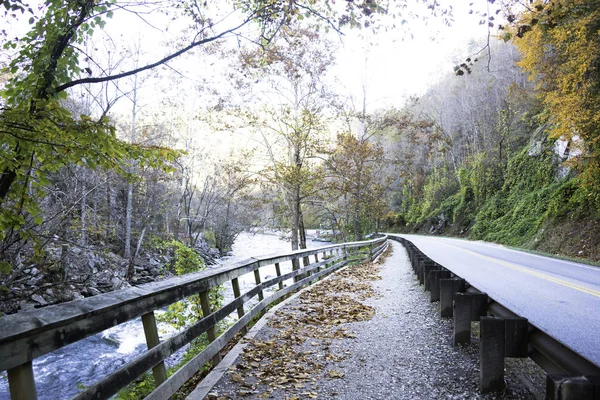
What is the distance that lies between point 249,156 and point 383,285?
1068cm

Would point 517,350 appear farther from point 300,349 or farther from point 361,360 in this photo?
point 300,349

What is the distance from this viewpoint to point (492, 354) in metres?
3.85

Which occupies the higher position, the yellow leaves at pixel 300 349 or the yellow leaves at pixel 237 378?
the yellow leaves at pixel 237 378

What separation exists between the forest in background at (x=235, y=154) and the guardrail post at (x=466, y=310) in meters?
2.87

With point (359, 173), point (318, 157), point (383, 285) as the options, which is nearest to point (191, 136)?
point (318, 157)

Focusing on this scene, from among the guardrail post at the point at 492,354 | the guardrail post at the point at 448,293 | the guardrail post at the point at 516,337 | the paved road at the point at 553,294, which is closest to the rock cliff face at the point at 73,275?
the guardrail post at the point at 448,293

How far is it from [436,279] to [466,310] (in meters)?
2.66

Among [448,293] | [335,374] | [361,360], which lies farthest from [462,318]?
[335,374]

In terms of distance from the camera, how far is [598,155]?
1880cm

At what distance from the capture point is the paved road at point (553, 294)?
610 cm

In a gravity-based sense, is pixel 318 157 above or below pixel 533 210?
above

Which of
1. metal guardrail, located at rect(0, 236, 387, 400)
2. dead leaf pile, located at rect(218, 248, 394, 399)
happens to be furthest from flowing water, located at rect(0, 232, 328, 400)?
metal guardrail, located at rect(0, 236, 387, 400)

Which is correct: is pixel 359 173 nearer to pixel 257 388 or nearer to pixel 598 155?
pixel 598 155

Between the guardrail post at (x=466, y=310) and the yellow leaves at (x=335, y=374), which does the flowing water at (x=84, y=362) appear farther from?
the guardrail post at (x=466, y=310)
